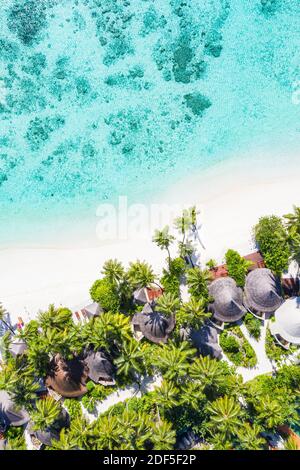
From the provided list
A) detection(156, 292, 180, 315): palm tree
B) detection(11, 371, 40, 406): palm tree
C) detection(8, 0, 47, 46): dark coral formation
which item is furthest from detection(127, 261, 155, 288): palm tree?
detection(8, 0, 47, 46): dark coral formation

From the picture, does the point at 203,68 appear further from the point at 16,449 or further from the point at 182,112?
the point at 16,449

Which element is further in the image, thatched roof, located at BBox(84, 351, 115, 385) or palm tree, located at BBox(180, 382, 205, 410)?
thatched roof, located at BBox(84, 351, 115, 385)

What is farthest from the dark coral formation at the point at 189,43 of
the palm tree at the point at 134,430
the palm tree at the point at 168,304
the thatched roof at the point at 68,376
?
the palm tree at the point at 134,430

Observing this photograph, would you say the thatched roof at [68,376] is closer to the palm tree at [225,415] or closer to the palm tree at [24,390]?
the palm tree at [24,390]

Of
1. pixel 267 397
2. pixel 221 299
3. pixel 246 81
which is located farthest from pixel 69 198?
pixel 267 397

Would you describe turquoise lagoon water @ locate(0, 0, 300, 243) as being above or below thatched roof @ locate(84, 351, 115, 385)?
above

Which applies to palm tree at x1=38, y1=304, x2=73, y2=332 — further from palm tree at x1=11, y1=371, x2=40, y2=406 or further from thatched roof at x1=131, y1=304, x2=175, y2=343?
thatched roof at x1=131, y1=304, x2=175, y2=343

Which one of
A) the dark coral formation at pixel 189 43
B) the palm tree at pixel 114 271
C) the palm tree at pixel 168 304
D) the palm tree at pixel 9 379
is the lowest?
the palm tree at pixel 9 379
